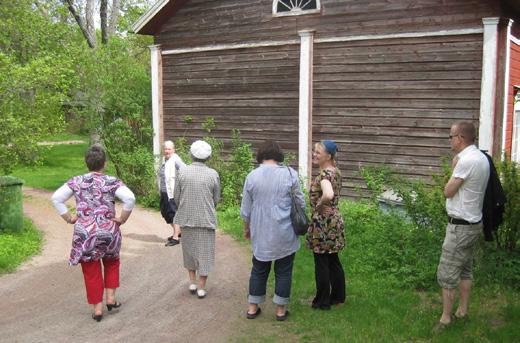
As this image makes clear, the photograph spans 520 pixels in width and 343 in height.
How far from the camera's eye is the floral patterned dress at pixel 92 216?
5.14 m

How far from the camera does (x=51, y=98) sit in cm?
947

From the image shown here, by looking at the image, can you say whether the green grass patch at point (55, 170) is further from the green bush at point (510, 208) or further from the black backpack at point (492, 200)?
the black backpack at point (492, 200)

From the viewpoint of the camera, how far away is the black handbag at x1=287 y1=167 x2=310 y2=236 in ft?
16.7

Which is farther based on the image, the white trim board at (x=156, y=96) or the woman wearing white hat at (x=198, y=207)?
the white trim board at (x=156, y=96)

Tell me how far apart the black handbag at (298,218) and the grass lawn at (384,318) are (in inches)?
35.0

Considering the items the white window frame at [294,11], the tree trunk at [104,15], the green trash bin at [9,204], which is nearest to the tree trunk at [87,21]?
the tree trunk at [104,15]

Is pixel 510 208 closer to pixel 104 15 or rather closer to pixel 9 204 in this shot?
pixel 9 204

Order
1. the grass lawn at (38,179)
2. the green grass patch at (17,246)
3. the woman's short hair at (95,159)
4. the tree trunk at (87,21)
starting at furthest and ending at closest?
the tree trunk at (87,21) < the grass lawn at (38,179) < the green grass patch at (17,246) < the woman's short hair at (95,159)

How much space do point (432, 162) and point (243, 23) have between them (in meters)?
5.12

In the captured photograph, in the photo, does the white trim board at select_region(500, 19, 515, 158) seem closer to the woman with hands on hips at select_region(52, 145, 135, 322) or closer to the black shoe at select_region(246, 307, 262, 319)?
the black shoe at select_region(246, 307, 262, 319)

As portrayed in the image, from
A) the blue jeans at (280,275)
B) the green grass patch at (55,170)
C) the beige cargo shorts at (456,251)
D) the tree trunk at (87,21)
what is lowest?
the green grass patch at (55,170)

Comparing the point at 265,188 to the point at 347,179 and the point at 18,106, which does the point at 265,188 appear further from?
the point at 347,179

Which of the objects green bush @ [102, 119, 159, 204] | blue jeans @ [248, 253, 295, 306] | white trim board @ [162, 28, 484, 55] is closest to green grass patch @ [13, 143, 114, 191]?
green bush @ [102, 119, 159, 204]

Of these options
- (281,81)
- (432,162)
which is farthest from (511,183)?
(281,81)
